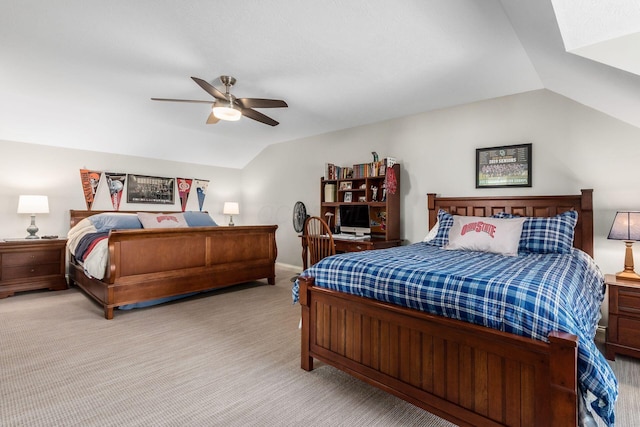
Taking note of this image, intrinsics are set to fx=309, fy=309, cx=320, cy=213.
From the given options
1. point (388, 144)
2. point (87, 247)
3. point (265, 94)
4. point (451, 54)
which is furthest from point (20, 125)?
point (451, 54)

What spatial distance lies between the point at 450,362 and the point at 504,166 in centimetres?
267

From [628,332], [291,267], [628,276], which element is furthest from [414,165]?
[291,267]

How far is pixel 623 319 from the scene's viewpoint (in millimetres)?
2260

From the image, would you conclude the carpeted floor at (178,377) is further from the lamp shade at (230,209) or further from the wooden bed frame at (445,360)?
the lamp shade at (230,209)

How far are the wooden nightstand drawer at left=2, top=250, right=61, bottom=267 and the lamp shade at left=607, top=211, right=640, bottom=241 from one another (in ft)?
20.1

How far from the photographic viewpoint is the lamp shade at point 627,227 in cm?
231

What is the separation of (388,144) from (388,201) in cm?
91

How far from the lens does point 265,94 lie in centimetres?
358

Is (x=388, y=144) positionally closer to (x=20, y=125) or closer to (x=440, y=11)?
(x=440, y=11)

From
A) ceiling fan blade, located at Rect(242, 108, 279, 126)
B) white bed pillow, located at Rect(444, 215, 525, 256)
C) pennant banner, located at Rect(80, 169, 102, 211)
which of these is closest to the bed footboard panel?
white bed pillow, located at Rect(444, 215, 525, 256)

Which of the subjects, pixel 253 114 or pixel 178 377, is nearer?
pixel 178 377

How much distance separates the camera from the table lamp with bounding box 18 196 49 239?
156 inches

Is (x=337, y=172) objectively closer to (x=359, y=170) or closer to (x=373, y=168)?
(x=359, y=170)

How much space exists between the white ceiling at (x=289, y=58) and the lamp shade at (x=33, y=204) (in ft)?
2.95
